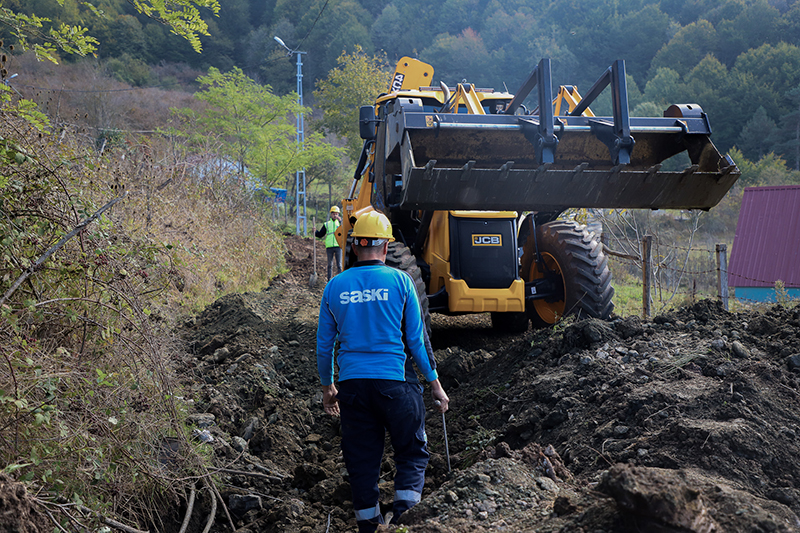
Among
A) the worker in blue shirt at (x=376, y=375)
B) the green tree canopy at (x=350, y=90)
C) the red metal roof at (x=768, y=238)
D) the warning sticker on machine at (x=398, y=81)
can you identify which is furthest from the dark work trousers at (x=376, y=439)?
the green tree canopy at (x=350, y=90)

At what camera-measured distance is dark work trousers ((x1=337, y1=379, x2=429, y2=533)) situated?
3490mm

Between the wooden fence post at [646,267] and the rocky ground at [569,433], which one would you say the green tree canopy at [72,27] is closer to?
the rocky ground at [569,433]

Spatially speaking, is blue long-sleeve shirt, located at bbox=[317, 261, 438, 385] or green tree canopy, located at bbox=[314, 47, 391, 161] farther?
green tree canopy, located at bbox=[314, 47, 391, 161]

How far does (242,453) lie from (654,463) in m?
2.86

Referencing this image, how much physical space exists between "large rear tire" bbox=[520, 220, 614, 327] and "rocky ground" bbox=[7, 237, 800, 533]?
39.4 inches

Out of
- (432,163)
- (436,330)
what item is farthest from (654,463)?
(436,330)

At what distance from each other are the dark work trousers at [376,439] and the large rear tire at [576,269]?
12.1ft

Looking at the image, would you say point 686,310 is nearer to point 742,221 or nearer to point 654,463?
point 654,463

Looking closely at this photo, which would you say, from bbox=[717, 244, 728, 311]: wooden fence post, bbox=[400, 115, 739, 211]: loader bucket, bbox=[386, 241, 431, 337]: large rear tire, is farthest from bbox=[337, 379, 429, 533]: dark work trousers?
bbox=[717, 244, 728, 311]: wooden fence post

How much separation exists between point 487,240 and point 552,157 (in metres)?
2.01

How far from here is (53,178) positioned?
4.40m

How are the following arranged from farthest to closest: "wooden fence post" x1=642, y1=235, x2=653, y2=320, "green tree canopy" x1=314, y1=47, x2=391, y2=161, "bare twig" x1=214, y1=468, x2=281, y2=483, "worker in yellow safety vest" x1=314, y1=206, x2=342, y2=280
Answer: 1. "green tree canopy" x1=314, y1=47, x2=391, y2=161
2. "worker in yellow safety vest" x1=314, y1=206, x2=342, y2=280
3. "wooden fence post" x1=642, y1=235, x2=653, y2=320
4. "bare twig" x1=214, y1=468, x2=281, y2=483

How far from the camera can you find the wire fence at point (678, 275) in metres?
8.62

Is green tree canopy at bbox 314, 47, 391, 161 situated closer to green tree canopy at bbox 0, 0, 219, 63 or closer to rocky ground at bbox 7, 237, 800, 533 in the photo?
green tree canopy at bbox 0, 0, 219, 63
